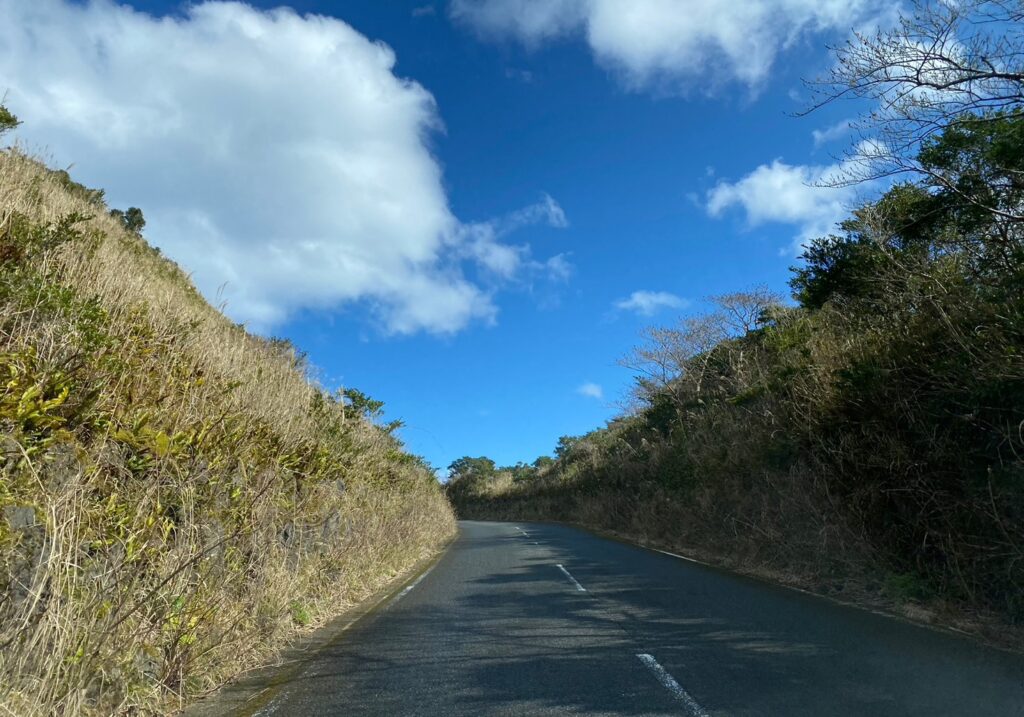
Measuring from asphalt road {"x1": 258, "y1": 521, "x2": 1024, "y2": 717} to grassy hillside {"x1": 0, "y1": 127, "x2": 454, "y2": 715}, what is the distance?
3.07 ft

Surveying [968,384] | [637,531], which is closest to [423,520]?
[637,531]

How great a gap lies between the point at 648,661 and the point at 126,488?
15.6 ft

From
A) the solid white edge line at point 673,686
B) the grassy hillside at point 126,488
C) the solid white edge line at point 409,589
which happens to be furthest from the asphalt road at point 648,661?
the grassy hillside at point 126,488

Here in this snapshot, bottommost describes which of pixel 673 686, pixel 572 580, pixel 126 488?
pixel 673 686

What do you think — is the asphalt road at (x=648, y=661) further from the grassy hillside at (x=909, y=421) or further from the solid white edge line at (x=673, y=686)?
the grassy hillside at (x=909, y=421)

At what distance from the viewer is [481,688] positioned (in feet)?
18.0

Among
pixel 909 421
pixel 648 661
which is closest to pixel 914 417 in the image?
pixel 909 421

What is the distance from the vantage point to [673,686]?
5336mm

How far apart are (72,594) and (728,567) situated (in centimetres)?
1325

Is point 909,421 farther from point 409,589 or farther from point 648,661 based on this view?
point 409,589

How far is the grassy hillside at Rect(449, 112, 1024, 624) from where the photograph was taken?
7.84m

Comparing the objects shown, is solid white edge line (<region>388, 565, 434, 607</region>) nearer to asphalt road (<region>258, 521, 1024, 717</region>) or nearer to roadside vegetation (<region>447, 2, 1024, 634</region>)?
asphalt road (<region>258, 521, 1024, 717</region>)

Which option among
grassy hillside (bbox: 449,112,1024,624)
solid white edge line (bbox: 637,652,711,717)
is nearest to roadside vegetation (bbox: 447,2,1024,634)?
grassy hillside (bbox: 449,112,1024,624)

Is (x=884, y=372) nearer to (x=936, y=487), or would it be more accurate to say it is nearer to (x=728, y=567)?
(x=936, y=487)
